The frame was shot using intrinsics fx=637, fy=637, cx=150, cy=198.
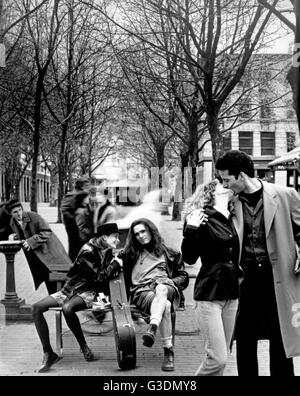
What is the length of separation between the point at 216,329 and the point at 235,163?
2.88 ft

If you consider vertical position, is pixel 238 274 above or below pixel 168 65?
below

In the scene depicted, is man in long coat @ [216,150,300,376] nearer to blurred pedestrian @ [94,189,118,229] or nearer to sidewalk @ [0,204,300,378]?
sidewalk @ [0,204,300,378]

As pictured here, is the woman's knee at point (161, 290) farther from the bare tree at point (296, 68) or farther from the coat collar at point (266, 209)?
the bare tree at point (296, 68)

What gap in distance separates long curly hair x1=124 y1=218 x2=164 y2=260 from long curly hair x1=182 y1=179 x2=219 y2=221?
0.48 metres

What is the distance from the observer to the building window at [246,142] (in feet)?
12.0

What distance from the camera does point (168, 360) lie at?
3.98 metres

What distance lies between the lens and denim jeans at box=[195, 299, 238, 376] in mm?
3324

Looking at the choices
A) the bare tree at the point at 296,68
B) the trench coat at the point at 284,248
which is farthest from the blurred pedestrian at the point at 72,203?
the bare tree at the point at 296,68

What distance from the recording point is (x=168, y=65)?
4.18 m

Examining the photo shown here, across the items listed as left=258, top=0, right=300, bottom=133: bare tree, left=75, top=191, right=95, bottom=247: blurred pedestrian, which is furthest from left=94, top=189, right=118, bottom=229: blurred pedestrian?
left=258, top=0, right=300, bottom=133: bare tree

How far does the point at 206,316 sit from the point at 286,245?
56 centimetres

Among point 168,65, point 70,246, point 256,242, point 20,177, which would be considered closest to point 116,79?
point 168,65
